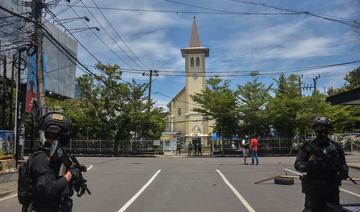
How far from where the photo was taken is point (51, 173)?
412cm

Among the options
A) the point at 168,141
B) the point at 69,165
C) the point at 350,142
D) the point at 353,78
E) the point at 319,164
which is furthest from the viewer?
the point at 353,78

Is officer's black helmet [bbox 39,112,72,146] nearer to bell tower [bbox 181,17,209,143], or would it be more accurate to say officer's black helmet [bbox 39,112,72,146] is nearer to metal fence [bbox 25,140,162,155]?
metal fence [bbox 25,140,162,155]

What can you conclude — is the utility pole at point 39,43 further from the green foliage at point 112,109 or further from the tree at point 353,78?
the tree at point 353,78

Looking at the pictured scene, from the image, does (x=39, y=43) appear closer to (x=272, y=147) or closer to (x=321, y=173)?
(x=321, y=173)

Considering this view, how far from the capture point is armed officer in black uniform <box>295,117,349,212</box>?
5.12m

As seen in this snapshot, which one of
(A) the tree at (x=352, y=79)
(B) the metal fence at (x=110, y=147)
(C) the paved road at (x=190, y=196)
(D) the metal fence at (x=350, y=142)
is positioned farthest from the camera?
(A) the tree at (x=352, y=79)

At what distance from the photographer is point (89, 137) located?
155 ft

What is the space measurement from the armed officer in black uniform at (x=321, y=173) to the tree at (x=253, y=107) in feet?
125

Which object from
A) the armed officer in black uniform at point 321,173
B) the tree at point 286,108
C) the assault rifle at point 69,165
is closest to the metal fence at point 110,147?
the tree at point 286,108

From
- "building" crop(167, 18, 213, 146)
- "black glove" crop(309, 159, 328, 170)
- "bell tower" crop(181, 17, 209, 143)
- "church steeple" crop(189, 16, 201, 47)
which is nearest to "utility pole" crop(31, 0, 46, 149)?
"black glove" crop(309, 159, 328, 170)

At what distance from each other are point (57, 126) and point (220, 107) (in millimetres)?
39426

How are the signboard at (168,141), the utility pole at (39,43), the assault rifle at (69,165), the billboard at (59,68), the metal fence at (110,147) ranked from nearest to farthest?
the assault rifle at (69,165)
the utility pole at (39,43)
the billboard at (59,68)
the metal fence at (110,147)
the signboard at (168,141)

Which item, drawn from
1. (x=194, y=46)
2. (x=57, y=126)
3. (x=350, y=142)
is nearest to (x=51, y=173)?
(x=57, y=126)

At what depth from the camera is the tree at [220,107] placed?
43594 millimetres
